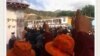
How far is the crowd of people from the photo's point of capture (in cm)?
120

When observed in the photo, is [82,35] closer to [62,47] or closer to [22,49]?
[62,47]

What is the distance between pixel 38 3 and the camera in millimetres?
1227

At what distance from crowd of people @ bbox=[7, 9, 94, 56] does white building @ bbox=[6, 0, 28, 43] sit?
4 cm

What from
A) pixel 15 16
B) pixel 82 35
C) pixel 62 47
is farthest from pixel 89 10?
pixel 15 16

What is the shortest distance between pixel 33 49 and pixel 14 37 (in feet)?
0.49

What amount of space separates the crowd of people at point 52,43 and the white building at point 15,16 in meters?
0.04

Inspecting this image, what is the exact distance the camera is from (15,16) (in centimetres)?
123

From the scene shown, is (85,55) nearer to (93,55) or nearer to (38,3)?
(93,55)

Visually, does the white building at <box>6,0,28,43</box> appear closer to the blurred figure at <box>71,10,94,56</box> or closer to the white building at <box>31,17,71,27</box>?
the white building at <box>31,17,71,27</box>

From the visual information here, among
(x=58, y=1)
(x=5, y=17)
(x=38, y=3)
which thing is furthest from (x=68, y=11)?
(x=5, y=17)

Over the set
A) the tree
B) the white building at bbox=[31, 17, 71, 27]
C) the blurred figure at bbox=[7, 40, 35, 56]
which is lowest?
the blurred figure at bbox=[7, 40, 35, 56]

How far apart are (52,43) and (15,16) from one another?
1.00ft

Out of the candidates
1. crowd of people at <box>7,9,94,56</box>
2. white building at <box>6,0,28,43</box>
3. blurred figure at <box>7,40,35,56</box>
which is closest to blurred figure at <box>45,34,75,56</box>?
crowd of people at <box>7,9,94,56</box>

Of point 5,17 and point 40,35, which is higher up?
point 5,17
